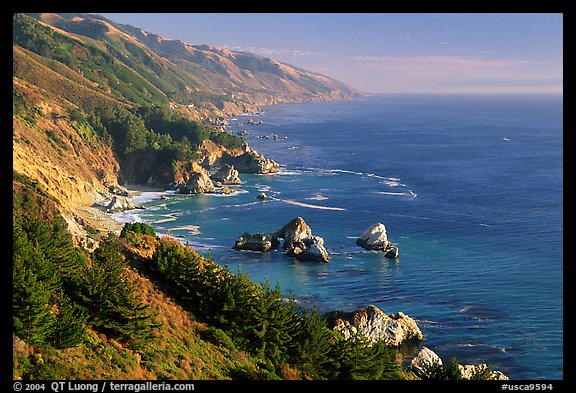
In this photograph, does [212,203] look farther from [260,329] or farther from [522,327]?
[260,329]

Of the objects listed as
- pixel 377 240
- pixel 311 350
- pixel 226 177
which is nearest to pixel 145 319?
pixel 311 350

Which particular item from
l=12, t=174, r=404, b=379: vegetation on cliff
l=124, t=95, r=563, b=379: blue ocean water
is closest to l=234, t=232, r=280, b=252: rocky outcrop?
l=124, t=95, r=563, b=379: blue ocean water

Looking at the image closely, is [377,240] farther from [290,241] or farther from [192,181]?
[192,181]

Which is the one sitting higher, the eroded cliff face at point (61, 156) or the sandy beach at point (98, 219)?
the eroded cliff face at point (61, 156)

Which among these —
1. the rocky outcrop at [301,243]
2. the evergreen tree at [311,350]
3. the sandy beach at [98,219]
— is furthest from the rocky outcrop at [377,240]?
the evergreen tree at [311,350]

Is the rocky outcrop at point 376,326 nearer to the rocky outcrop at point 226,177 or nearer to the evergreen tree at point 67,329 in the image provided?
the evergreen tree at point 67,329
